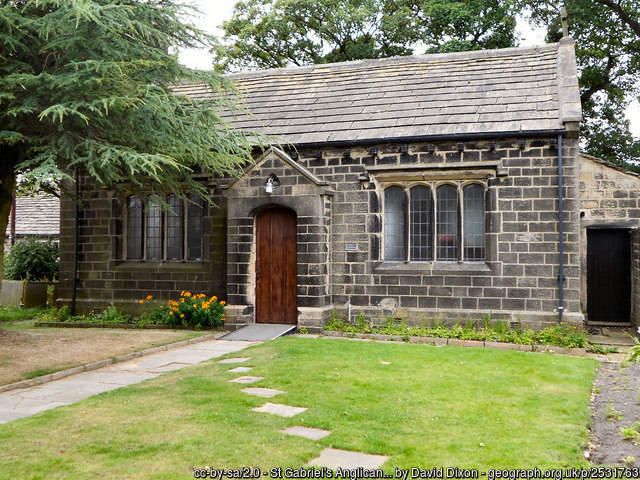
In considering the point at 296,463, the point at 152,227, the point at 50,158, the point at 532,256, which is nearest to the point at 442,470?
the point at 296,463

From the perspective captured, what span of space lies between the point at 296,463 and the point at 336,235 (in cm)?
863

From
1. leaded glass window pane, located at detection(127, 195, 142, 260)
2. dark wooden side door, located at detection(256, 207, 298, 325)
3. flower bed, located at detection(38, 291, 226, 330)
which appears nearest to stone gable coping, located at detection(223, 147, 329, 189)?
dark wooden side door, located at detection(256, 207, 298, 325)

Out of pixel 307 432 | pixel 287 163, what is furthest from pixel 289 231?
pixel 307 432

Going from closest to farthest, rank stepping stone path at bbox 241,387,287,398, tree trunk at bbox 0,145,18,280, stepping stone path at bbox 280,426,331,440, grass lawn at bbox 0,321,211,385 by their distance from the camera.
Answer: stepping stone path at bbox 280,426,331,440 → stepping stone path at bbox 241,387,287,398 → grass lawn at bbox 0,321,211,385 → tree trunk at bbox 0,145,18,280

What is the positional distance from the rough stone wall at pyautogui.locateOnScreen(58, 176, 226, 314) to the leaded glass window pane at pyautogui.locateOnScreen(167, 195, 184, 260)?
0.32m

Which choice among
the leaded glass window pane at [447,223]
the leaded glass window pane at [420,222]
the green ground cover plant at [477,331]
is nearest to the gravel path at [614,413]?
the green ground cover plant at [477,331]

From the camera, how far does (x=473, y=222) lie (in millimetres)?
12547

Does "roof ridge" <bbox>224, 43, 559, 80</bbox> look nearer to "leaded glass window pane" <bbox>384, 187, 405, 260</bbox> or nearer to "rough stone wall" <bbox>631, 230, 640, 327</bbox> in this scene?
"leaded glass window pane" <bbox>384, 187, 405, 260</bbox>

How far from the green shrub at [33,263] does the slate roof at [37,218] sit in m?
4.98

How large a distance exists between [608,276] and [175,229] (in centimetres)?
1116

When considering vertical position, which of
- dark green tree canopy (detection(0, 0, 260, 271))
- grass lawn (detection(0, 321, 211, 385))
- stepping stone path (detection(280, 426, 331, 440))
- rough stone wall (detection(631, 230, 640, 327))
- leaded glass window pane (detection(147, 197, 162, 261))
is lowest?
stepping stone path (detection(280, 426, 331, 440))

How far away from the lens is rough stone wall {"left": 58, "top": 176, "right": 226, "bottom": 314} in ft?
46.9

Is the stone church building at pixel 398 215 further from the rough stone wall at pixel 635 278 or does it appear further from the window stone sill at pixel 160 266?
the rough stone wall at pixel 635 278

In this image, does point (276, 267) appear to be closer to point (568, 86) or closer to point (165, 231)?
point (165, 231)
